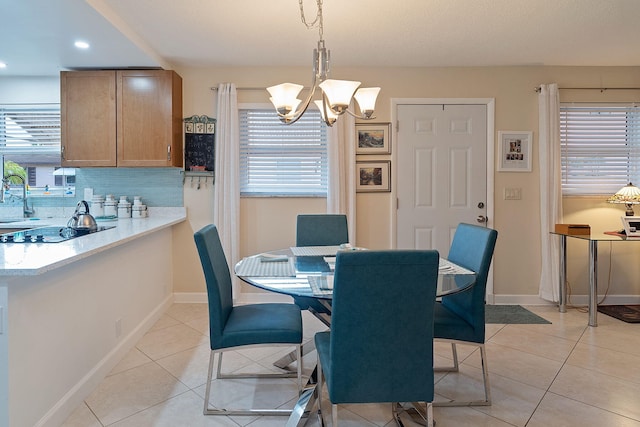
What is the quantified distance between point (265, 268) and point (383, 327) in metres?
0.92

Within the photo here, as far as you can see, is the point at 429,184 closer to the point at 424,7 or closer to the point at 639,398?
the point at 424,7

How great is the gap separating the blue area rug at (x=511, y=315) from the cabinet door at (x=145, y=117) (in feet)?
11.1

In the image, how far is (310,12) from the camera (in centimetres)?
276

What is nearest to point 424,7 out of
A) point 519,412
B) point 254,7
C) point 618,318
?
point 254,7

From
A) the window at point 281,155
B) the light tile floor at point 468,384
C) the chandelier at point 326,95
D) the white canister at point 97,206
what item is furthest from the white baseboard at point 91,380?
the chandelier at point 326,95

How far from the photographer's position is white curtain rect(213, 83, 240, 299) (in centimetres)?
390

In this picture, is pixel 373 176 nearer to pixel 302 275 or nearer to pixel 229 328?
pixel 302 275

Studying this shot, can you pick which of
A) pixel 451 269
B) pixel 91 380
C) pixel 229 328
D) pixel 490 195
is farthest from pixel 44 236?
pixel 490 195

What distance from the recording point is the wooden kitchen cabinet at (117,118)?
3.59 meters

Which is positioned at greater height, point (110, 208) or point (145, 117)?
point (145, 117)

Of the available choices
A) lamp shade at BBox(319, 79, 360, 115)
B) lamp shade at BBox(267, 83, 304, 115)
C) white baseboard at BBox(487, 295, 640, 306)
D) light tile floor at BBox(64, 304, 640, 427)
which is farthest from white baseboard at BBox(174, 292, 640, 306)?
lamp shade at BBox(319, 79, 360, 115)

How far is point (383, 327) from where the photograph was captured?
148 centimetres

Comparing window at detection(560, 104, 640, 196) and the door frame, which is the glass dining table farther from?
window at detection(560, 104, 640, 196)

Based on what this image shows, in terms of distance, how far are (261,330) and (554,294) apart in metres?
3.24
